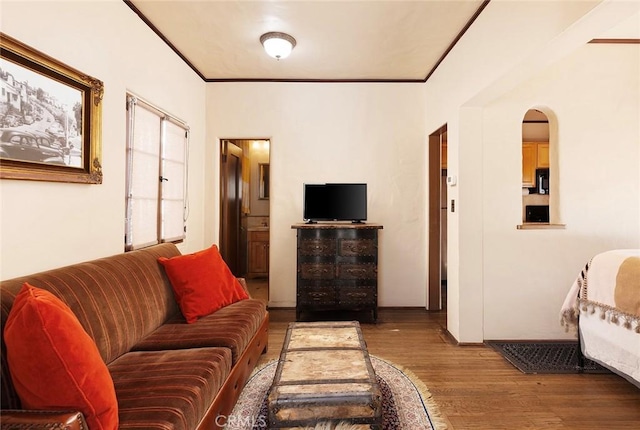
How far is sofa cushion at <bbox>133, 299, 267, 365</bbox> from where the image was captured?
1.87 meters

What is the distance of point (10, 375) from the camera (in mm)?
1127

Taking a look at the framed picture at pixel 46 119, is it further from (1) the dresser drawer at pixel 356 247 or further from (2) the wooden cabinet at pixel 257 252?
(2) the wooden cabinet at pixel 257 252

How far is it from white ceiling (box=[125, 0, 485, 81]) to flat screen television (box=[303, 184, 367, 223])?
1.35 metres

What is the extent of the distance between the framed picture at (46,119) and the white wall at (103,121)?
0.22 feet

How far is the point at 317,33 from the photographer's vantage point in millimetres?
2895

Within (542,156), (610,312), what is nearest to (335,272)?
A: (610,312)

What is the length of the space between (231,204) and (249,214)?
1.04m

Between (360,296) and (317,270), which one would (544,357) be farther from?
(317,270)

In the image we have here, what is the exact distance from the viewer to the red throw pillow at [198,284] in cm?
225

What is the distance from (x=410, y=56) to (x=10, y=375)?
3.76m

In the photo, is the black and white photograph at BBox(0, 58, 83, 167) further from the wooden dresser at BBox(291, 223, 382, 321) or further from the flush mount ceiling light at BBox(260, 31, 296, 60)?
the wooden dresser at BBox(291, 223, 382, 321)

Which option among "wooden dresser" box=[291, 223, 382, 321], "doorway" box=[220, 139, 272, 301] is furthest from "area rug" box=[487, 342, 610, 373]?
"doorway" box=[220, 139, 272, 301]

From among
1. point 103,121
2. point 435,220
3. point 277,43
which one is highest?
point 277,43

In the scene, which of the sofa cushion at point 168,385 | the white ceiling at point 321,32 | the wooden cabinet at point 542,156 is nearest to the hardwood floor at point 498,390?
the sofa cushion at point 168,385
